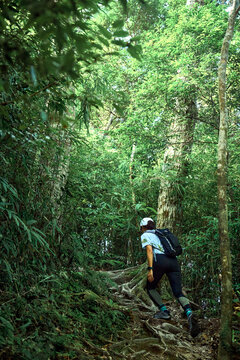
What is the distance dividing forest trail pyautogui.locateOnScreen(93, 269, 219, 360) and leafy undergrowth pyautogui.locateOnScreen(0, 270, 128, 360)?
7.1 inches

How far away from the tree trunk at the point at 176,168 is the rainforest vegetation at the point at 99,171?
27 millimetres

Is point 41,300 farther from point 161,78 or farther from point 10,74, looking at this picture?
point 161,78

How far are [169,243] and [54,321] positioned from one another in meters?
2.46

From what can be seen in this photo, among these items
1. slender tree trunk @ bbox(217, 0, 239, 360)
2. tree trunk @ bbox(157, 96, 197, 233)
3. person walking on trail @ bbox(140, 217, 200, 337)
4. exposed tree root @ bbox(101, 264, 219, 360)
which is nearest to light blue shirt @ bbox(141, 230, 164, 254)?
person walking on trail @ bbox(140, 217, 200, 337)

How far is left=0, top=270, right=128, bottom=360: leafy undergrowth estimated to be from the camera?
181 centimetres

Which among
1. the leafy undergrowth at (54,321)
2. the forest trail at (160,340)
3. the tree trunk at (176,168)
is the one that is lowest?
the forest trail at (160,340)

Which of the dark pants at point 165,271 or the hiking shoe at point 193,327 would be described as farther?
the dark pants at point 165,271

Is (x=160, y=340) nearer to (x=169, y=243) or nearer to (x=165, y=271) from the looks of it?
(x=165, y=271)

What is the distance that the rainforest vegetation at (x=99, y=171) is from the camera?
5.45 ft

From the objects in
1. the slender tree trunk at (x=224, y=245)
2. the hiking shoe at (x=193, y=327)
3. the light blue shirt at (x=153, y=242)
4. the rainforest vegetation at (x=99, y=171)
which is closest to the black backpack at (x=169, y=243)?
the light blue shirt at (x=153, y=242)

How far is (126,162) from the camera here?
668cm

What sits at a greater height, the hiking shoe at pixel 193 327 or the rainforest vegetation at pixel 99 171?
the rainforest vegetation at pixel 99 171

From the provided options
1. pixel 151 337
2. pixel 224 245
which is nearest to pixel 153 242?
pixel 151 337

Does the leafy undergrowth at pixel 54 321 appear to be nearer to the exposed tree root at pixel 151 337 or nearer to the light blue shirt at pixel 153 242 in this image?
the exposed tree root at pixel 151 337
